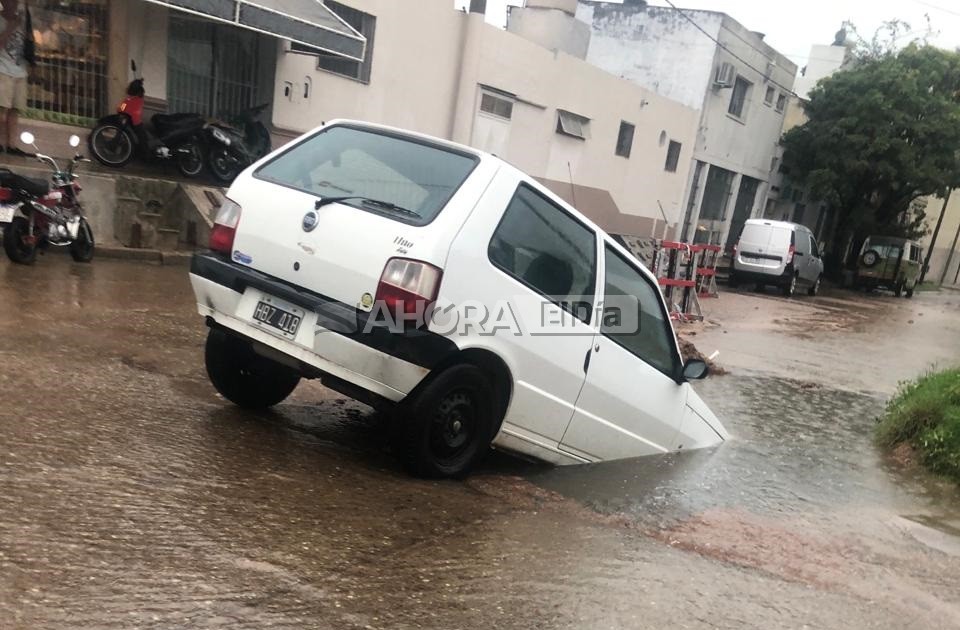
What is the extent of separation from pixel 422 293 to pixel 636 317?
6.08 feet

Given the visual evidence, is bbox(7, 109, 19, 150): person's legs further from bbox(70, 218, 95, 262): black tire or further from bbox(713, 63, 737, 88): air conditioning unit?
bbox(713, 63, 737, 88): air conditioning unit

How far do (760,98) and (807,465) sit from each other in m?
25.1

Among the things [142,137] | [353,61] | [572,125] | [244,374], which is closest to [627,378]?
[244,374]

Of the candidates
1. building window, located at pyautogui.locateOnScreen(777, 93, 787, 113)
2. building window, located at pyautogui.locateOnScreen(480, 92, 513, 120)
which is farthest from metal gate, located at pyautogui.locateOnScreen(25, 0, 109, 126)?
building window, located at pyautogui.locateOnScreen(777, 93, 787, 113)

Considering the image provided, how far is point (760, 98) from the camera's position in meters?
27.8

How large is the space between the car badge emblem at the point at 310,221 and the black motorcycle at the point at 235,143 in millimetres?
8280

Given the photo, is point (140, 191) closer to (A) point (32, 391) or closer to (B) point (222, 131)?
(B) point (222, 131)

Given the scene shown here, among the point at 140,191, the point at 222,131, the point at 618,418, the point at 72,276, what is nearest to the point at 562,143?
the point at 222,131

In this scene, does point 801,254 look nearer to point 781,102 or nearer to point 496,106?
point 496,106

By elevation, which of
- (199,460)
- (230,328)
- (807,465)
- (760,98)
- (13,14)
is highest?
(760,98)

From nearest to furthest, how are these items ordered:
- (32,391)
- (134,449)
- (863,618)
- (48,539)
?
(48,539) < (863,618) < (134,449) < (32,391)

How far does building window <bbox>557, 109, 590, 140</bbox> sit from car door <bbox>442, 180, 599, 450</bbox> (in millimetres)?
15363

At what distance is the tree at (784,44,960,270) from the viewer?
86.7ft

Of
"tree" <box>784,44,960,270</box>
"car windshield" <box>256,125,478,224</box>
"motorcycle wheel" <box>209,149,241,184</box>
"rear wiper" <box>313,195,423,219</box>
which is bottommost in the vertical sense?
"motorcycle wheel" <box>209,149,241,184</box>
